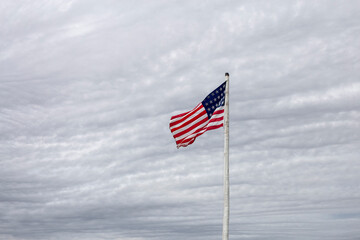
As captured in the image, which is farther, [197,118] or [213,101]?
[213,101]

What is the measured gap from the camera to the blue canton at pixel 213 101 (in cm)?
3662

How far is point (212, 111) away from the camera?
1449 inches

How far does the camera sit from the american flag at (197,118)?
3653 centimetres

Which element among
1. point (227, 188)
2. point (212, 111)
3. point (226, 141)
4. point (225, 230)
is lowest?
point (225, 230)

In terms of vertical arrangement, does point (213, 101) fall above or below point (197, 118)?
above

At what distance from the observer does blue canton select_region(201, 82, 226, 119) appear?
120 ft

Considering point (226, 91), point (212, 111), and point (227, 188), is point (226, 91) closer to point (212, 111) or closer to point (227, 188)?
point (212, 111)

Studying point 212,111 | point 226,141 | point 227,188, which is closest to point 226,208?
point 227,188

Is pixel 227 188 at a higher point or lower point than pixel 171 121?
lower

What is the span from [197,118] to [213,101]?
1.62 meters

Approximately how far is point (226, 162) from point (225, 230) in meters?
4.36

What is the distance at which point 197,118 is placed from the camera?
3662 centimetres

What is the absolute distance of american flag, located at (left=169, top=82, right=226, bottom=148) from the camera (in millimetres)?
36531

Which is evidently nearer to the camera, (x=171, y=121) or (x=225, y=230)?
(x=225, y=230)
